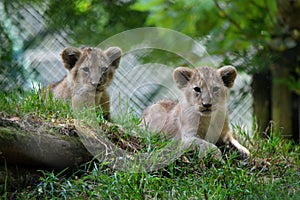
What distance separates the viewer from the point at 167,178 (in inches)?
241

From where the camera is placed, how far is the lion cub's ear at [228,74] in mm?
7539

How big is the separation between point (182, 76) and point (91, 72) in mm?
1101

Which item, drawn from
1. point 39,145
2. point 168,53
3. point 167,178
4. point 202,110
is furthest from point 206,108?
point 39,145

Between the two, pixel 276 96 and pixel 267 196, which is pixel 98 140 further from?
pixel 276 96

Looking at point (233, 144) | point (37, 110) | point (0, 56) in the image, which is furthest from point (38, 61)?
point (233, 144)

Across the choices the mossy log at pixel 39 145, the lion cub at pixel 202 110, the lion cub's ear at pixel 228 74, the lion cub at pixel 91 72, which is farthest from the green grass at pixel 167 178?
the lion cub's ear at pixel 228 74

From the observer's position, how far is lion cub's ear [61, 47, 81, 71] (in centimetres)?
807

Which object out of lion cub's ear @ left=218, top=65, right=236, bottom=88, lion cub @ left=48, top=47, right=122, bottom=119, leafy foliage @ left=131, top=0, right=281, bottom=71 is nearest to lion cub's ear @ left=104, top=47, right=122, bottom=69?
lion cub @ left=48, top=47, right=122, bottom=119

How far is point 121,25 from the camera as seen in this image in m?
9.88

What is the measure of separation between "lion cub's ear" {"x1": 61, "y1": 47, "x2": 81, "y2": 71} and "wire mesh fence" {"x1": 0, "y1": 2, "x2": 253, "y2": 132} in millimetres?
659

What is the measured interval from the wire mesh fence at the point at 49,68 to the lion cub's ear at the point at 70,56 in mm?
659

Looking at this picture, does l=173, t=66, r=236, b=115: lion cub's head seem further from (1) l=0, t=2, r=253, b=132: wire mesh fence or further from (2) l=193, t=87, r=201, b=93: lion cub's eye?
(1) l=0, t=2, r=253, b=132: wire mesh fence

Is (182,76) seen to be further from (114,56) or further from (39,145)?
(39,145)

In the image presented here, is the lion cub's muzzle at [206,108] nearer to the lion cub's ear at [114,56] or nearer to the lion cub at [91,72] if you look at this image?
the lion cub at [91,72]
